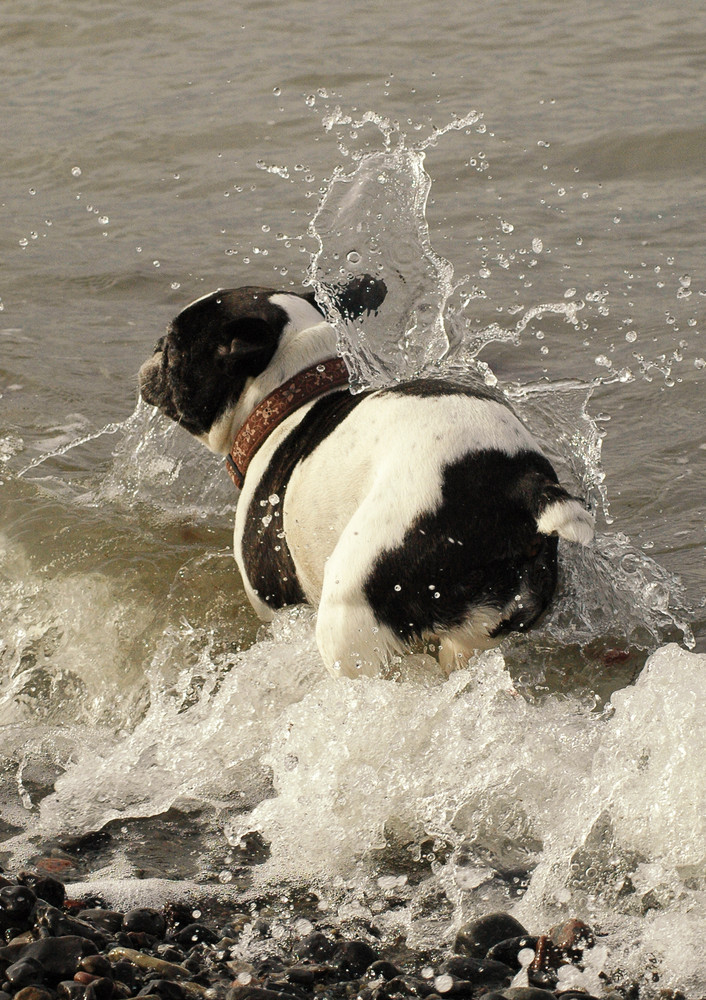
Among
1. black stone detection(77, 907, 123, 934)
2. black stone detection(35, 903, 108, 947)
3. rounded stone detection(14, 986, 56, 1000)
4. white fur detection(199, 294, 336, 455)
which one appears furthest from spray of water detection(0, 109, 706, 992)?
rounded stone detection(14, 986, 56, 1000)

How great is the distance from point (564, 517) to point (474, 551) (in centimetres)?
28

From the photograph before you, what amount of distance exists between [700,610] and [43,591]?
2.61 metres

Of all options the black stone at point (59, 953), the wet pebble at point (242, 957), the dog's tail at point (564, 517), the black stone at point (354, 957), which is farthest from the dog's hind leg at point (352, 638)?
the black stone at point (59, 953)

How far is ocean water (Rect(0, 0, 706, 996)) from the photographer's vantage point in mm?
3154

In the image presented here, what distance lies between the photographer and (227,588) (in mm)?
4762

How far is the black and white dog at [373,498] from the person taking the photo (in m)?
3.25

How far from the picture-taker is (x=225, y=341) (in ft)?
13.4

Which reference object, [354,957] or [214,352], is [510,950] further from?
[214,352]

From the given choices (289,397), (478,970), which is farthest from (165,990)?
(289,397)

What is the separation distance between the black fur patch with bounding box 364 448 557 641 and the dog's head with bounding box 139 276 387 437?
1086 millimetres

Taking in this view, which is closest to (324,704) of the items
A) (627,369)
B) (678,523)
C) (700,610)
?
(700,610)

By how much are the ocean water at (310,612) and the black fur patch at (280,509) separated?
120mm

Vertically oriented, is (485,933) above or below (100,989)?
below

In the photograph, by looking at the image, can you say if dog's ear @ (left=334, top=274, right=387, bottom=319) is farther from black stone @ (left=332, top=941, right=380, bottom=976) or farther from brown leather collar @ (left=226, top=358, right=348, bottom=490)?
black stone @ (left=332, top=941, right=380, bottom=976)
